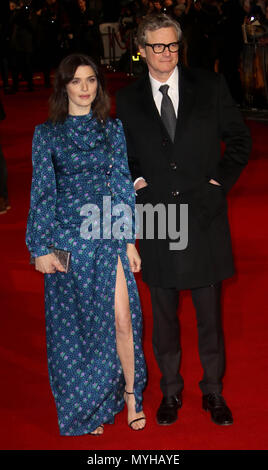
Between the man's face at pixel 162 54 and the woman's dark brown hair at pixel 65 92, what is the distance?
0.77 ft

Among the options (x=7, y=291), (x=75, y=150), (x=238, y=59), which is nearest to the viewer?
(x=75, y=150)

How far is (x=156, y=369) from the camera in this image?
473cm

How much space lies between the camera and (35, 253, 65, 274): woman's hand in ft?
12.3

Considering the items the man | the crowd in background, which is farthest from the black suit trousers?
the crowd in background

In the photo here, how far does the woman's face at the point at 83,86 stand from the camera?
367 centimetres

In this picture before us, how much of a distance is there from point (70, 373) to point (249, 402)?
2.98ft

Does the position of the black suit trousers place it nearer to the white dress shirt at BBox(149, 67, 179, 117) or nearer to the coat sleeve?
the coat sleeve

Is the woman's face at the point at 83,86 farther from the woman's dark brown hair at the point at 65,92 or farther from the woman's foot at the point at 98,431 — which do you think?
the woman's foot at the point at 98,431

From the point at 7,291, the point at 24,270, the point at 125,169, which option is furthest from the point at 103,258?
the point at 24,270

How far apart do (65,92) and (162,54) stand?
0.45 m

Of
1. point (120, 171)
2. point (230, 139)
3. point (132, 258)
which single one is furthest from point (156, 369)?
point (230, 139)

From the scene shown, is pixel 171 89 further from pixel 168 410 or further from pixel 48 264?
pixel 168 410

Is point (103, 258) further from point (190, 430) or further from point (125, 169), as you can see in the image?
point (190, 430)

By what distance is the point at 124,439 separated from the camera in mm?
3902
